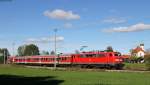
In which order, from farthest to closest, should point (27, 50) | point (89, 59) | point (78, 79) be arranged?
point (27, 50) < point (89, 59) < point (78, 79)

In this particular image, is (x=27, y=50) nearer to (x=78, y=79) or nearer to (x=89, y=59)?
(x=89, y=59)

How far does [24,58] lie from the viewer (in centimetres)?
9762

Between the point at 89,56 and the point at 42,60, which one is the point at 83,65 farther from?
the point at 42,60

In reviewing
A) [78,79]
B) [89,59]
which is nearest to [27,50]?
[89,59]

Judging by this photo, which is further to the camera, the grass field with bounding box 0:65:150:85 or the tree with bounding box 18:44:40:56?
the tree with bounding box 18:44:40:56

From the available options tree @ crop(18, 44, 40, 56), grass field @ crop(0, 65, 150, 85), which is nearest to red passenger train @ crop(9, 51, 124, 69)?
grass field @ crop(0, 65, 150, 85)

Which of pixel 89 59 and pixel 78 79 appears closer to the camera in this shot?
pixel 78 79

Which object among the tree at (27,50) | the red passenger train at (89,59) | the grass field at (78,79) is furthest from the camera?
the tree at (27,50)

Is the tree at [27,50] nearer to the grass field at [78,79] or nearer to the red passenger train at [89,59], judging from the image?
the red passenger train at [89,59]

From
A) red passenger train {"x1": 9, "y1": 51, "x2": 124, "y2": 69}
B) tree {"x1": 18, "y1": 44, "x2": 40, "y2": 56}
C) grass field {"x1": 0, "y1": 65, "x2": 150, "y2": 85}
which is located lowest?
grass field {"x1": 0, "y1": 65, "x2": 150, "y2": 85}

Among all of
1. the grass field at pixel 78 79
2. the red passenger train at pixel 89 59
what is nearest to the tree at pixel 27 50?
the red passenger train at pixel 89 59

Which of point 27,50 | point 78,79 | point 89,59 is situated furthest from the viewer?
point 27,50

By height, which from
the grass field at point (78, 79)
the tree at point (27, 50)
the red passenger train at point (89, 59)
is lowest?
the grass field at point (78, 79)

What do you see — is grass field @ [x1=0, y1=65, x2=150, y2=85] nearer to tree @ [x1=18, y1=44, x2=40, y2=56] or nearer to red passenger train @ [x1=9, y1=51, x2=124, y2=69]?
red passenger train @ [x1=9, y1=51, x2=124, y2=69]
